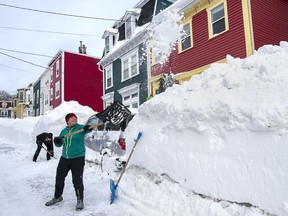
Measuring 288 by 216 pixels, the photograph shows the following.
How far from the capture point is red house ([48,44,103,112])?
28.0m

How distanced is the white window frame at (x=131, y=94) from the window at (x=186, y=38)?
4.23 meters

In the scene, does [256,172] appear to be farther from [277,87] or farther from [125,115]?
[125,115]

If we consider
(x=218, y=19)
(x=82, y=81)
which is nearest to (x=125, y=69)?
(x=218, y=19)

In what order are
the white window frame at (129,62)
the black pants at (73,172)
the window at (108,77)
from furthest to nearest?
the window at (108,77)
the white window frame at (129,62)
the black pants at (73,172)

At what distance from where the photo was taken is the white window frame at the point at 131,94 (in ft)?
52.7

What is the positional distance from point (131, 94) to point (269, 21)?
9044mm

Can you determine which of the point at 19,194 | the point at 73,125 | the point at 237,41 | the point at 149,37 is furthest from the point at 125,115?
the point at 149,37

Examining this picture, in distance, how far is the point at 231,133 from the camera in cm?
336

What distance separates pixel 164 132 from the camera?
449 cm

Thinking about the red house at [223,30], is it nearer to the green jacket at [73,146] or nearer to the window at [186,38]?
the window at [186,38]

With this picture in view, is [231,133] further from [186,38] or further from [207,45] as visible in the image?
[186,38]

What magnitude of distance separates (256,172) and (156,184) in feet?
5.60

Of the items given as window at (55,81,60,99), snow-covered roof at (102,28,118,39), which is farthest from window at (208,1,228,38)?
window at (55,81,60,99)

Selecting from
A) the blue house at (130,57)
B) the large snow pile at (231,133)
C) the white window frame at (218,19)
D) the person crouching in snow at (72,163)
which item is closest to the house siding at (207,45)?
the white window frame at (218,19)
